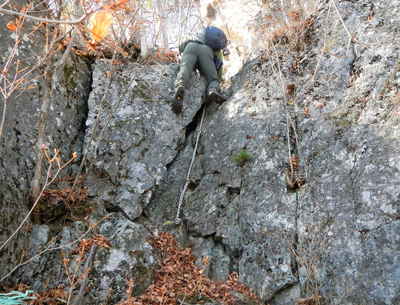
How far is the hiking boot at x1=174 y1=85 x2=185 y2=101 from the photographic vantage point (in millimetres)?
6094

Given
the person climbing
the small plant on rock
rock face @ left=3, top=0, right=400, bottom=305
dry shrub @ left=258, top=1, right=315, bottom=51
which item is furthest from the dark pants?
the small plant on rock

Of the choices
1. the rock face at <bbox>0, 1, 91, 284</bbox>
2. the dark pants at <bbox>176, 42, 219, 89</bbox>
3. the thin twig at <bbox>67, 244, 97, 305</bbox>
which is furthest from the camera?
the dark pants at <bbox>176, 42, 219, 89</bbox>

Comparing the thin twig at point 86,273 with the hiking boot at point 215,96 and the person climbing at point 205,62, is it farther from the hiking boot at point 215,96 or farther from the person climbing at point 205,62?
the hiking boot at point 215,96

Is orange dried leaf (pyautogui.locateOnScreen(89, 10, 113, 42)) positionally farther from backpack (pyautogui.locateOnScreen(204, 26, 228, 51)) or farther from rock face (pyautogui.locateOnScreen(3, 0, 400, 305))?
backpack (pyautogui.locateOnScreen(204, 26, 228, 51))

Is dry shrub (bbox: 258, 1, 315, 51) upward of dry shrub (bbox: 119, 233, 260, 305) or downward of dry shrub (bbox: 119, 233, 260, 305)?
upward

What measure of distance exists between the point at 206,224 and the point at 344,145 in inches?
74.5

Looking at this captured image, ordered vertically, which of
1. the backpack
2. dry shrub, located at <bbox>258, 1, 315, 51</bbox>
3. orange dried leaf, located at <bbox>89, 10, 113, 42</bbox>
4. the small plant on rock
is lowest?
the small plant on rock

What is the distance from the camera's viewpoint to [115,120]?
232 inches

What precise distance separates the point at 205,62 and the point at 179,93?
35.1 inches

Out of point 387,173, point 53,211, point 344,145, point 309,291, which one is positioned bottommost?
point 309,291

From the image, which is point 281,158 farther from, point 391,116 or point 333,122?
point 391,116

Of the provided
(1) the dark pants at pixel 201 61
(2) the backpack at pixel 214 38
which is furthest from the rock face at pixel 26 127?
(2) the backpack at pixel 214 38

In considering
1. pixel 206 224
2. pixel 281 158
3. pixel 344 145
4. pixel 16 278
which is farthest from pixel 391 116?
pixel 16 278

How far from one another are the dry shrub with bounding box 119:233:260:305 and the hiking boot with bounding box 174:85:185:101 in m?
2.23
